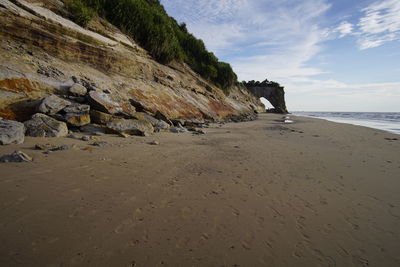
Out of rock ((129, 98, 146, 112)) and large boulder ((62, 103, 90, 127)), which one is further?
rock ((129, 98, 146, 112))

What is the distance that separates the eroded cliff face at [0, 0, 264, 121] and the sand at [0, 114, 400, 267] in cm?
381

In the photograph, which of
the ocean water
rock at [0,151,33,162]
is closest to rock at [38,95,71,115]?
rock at [0,151,33,162]

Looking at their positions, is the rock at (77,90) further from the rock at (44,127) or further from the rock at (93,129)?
the rock at (44,127)

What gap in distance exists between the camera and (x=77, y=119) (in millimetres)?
6992

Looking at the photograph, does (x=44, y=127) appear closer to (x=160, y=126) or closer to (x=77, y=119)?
(x=77, y=119)

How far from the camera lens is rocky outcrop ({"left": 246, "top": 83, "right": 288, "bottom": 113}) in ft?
189

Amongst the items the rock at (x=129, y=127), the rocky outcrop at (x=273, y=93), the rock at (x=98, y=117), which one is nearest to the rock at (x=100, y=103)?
the rock at (x=98, y=117)

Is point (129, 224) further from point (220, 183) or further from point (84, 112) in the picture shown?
point (84, 112)

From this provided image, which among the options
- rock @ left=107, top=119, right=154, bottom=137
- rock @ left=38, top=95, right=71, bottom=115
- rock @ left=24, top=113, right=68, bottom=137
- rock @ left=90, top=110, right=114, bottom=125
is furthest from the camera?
rock @ left=90, top=110, right=114, bottom=125

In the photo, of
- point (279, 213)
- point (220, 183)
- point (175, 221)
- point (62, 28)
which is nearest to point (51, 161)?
point (175, 221)

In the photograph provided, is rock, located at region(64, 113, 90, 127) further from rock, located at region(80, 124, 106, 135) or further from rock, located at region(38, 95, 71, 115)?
rock, located at region(38, 95, 71, 115)

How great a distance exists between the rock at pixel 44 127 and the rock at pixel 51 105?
1.36 ft

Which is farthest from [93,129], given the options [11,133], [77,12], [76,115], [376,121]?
[376,121]

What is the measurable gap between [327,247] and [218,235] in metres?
1.29
